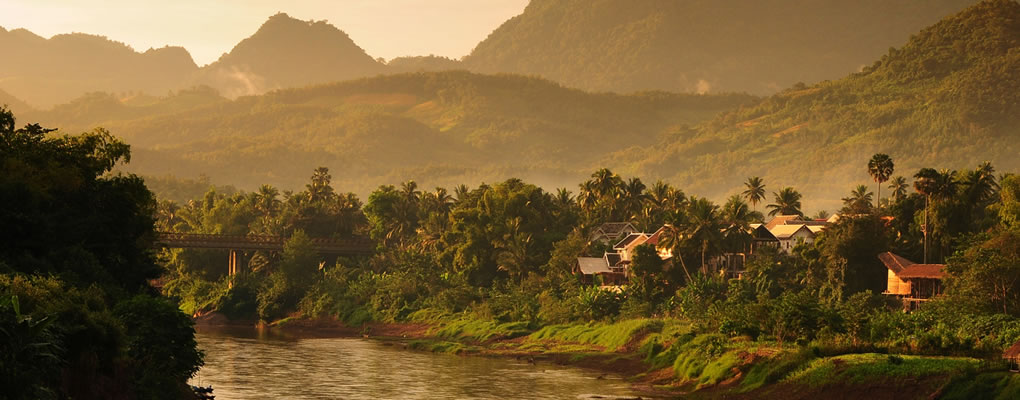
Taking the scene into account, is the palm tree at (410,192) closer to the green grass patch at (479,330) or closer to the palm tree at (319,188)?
the palm tree at (319,188)

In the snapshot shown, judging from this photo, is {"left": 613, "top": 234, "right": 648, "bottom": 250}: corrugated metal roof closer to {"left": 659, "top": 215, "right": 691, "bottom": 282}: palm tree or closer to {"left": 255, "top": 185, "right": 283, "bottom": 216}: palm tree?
{"left": 659, "top": 215, "right": 691, "bottom": 282}: palm tree

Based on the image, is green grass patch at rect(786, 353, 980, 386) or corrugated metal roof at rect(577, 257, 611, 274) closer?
green grass patch at rect(786, 353, 980, 386)

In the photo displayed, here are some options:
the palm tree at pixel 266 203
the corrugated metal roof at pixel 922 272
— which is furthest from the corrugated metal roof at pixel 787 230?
the palm tree at pixel 266 203

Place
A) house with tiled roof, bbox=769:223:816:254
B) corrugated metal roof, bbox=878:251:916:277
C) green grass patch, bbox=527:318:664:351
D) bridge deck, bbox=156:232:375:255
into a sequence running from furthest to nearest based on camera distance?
bridge deck, bbox=156:232:375:255 → house with tiled roof, bbox=769:223:816:254 → corrugated metal roof, bbox=878:251:916:277 → green grass patch, bbox=527:318:664:351

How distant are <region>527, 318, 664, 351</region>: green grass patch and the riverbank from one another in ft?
0.38

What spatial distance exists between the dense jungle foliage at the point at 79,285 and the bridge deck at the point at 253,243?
7591 centimetres

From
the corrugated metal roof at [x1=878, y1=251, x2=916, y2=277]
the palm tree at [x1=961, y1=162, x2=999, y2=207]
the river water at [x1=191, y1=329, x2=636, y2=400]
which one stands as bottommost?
the river water at [x1=191, y1=329, x2=636, y2=400]

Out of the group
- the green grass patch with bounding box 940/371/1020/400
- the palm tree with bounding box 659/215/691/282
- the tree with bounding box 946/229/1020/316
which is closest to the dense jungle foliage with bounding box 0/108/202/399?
the green grass patch with bounding box 940/371/1020/400

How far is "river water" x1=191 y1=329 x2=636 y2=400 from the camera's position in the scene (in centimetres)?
7625

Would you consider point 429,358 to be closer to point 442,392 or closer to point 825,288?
point 442,392

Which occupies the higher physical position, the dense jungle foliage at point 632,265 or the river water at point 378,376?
the dense jungle foliage at point 632,265

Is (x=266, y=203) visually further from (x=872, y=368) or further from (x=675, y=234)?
(x=872, y=368)

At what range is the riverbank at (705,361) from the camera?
59.3 m

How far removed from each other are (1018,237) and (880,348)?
27.9m
